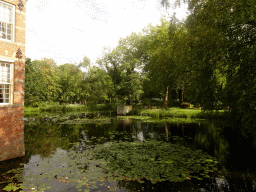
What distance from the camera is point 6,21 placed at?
8414 mm

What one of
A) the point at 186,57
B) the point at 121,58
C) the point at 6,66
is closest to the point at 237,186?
the point at 186,57

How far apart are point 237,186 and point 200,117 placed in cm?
2108

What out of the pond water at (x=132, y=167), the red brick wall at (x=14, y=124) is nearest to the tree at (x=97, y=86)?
the pond water at (x=132, y=167)

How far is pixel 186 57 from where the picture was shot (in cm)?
960

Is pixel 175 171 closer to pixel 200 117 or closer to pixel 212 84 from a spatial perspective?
pixel 212 84

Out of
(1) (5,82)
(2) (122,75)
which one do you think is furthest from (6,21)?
(2) (122,75)

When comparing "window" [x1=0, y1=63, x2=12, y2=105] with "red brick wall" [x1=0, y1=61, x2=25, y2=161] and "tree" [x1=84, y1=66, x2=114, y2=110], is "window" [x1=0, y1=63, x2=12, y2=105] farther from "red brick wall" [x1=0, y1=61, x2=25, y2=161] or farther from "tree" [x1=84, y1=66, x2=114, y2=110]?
"tree" [x1=84, y1=66, x2=114, y2=110]

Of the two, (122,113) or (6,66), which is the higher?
(6,66)

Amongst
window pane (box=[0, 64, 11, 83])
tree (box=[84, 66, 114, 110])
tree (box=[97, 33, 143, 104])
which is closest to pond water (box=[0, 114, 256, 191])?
window pane (box=[0, 64, 11, 83])

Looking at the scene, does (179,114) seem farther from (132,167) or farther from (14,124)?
(14,124)

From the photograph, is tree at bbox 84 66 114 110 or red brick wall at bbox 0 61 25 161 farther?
tree at bbox 84 66 114 110

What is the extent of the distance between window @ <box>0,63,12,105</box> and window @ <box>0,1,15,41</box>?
1482 mm

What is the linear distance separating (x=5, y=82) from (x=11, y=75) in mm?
443

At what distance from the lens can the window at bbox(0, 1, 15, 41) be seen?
8.34m
